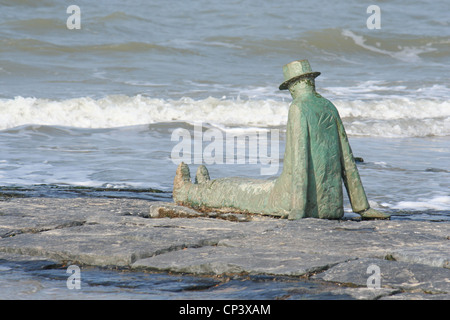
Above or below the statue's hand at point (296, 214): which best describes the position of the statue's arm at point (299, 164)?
above

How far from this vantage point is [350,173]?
17.5 feet

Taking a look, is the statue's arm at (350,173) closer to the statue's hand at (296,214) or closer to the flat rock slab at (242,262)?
the statue's hand at (296,214)

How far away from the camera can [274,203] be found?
17.4 feet

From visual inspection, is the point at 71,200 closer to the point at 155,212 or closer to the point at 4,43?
the point at 155,212

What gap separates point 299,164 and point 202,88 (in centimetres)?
1427

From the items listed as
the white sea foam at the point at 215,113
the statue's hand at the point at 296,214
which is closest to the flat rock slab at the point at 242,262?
the statue's hand at the point at 296,214

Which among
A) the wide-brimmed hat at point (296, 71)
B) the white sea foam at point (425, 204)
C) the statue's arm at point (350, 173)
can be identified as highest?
the wide-brimmed hat at point (296, 71)

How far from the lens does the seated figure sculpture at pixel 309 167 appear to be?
202 inches

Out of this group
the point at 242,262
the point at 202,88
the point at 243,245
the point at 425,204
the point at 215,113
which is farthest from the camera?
the point at 202,88

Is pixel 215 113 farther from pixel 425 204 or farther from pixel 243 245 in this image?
pixel 243 245

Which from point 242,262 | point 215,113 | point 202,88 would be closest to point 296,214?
point 242,262

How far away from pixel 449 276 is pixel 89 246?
2041mm

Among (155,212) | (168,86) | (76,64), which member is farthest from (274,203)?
(76,64)

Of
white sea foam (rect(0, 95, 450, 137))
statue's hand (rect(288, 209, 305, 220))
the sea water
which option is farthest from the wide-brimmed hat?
white sea foam (rect(0, 95, 450, 137))
